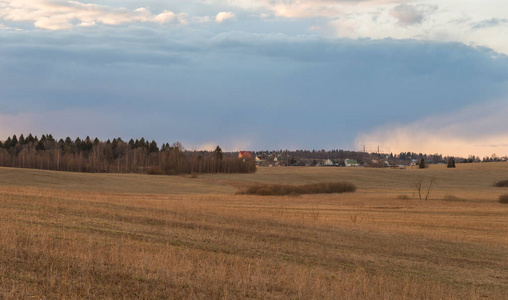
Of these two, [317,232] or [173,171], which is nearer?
[317,232]

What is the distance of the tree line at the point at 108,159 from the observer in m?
144

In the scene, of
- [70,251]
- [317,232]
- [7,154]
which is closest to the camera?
[70,251]

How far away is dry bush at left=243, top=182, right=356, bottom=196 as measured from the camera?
72.2 metres

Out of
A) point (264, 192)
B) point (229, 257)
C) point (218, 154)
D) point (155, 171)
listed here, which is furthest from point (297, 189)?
point (218, 154)

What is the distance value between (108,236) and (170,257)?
428 cm

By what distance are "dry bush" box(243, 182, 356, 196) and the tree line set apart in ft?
206

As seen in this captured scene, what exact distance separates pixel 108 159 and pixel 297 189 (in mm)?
112052

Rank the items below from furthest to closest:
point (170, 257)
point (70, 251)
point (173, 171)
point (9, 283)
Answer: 1. point (173, 171)
2. point (170, 257)
3. point (70, 251)
4. point (9, 283)

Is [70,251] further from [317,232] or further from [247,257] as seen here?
[317,232]

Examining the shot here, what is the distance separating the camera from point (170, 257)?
15.8 meters

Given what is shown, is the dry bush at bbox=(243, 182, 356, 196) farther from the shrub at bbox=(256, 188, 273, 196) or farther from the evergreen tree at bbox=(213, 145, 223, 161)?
the evergreen tree at bbox=(213, 145, 223, 161)

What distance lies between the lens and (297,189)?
256ft

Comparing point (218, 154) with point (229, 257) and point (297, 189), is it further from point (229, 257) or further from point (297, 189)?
point (229, 257)

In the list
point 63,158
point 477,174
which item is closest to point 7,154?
point 63,158
